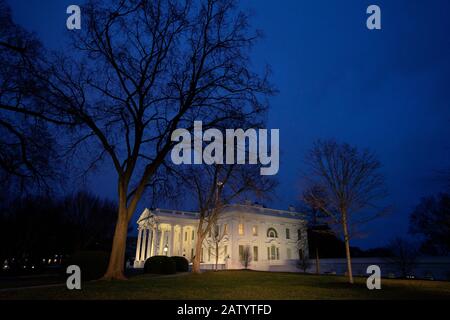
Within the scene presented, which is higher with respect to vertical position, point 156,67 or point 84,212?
point 156,67

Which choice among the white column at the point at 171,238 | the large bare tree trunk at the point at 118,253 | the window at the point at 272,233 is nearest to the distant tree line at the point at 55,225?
the white column at the point at 171,238

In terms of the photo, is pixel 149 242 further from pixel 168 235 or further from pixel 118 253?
pixel 118 253

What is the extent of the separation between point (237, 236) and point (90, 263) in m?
37.0

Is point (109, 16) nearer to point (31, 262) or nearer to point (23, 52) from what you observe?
point (23, 52)

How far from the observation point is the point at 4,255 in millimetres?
42750

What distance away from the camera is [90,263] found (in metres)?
16.2

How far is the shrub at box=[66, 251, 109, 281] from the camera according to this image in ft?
52.7

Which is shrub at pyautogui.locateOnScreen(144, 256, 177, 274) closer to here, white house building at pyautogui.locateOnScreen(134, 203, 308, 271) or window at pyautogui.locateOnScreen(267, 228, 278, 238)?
white house building at pyautogui.locateOnScreen(134, 203, 308, 271)

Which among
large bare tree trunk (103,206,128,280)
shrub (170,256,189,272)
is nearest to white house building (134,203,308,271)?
shrub (170,256,189,272)

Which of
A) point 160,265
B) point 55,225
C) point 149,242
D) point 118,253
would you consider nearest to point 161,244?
point 149,242

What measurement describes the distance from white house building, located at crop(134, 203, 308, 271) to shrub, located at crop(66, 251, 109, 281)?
30.9m

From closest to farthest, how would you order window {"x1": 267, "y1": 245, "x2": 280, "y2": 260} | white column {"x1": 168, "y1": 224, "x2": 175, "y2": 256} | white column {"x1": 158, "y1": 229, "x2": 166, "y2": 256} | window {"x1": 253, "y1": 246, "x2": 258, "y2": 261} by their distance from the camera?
window {"x1": 253, "y1": 246, "x2": 258, "y2": 261}
window {"x1": 267, "y1": 245, "x2": 280, "y2": 260}
white column {"x1": 158, "y1": 229, "x2": 166, "y2": 256}
white column {"x1": 168, "y1": 224, "x2": 175, "y2": 256}
